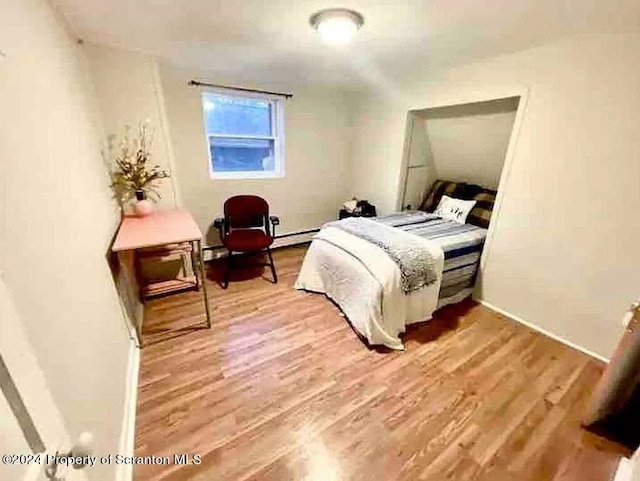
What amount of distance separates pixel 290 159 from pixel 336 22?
219 cm

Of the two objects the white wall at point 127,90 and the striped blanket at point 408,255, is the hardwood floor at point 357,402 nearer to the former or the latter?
the striped blanket at point 408,255

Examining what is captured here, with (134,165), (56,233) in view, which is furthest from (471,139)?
(56,233)

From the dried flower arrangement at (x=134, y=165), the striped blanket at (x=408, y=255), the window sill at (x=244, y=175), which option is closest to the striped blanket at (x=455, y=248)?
the striped blanket at (x=408, y=255)

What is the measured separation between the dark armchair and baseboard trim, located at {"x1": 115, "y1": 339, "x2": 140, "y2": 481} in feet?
3.80

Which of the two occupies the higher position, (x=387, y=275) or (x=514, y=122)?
(x=514, y=122)

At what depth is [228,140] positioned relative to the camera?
3531mm

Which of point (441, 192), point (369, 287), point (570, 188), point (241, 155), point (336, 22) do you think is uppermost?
point (336, 22)

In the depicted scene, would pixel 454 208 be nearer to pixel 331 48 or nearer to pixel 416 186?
pixel 416 186

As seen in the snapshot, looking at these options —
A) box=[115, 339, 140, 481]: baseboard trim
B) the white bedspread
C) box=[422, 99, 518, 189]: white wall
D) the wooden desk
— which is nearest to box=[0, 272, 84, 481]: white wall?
box=[115, 339, 140, 481]: baseboard trim

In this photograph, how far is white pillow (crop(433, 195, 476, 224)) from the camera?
3.12 m

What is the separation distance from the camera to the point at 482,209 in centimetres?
308

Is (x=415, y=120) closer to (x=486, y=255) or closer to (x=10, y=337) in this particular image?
(x=486, y=255)

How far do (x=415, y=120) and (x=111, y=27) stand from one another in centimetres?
287

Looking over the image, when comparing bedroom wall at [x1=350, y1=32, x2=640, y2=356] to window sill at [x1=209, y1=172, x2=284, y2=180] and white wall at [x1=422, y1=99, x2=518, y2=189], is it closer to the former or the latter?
white wall at [x1=422, y1=99, x2=518, y2=189]
